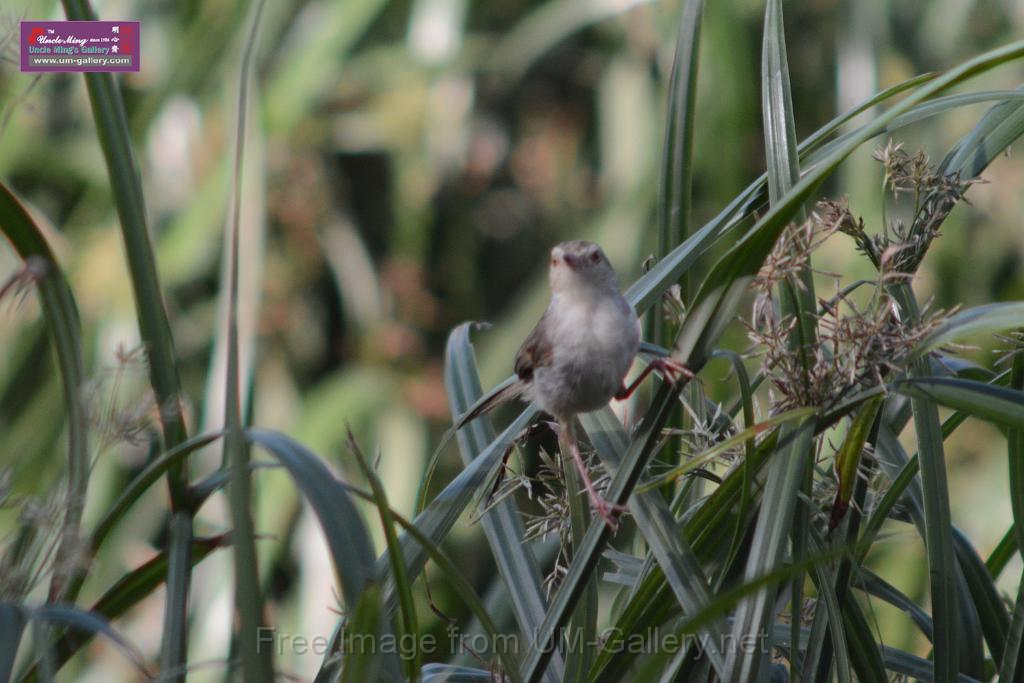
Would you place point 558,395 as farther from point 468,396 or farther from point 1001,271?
point 1001,271

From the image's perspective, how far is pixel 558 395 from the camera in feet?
4.00

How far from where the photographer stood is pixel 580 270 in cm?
134

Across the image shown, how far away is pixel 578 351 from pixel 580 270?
17cm

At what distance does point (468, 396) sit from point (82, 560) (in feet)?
1.80

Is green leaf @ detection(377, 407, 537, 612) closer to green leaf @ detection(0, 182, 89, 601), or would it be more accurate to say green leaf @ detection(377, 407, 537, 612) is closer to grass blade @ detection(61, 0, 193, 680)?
grass blade @ detection(61, 0, 193, 680)

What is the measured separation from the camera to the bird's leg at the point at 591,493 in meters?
0.94

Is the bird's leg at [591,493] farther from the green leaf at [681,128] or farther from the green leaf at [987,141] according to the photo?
the green leaf at [987,141]

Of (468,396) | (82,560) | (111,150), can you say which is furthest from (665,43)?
(82,560)

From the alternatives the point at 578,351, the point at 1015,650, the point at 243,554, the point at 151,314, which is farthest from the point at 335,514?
the point at 1015,650

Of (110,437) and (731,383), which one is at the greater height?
(731,383)

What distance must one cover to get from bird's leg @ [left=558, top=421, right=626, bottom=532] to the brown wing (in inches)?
4.1

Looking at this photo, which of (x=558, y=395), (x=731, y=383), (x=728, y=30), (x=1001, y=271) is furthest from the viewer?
(x=1001, y=271)

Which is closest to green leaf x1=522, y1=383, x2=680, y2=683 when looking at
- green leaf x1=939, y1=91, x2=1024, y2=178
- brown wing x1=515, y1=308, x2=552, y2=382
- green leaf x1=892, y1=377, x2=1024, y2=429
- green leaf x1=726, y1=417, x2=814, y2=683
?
green leaf x1=726, y1=417, x2=814, y2=683

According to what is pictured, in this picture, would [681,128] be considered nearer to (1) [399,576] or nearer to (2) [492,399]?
(2) [492,399]
